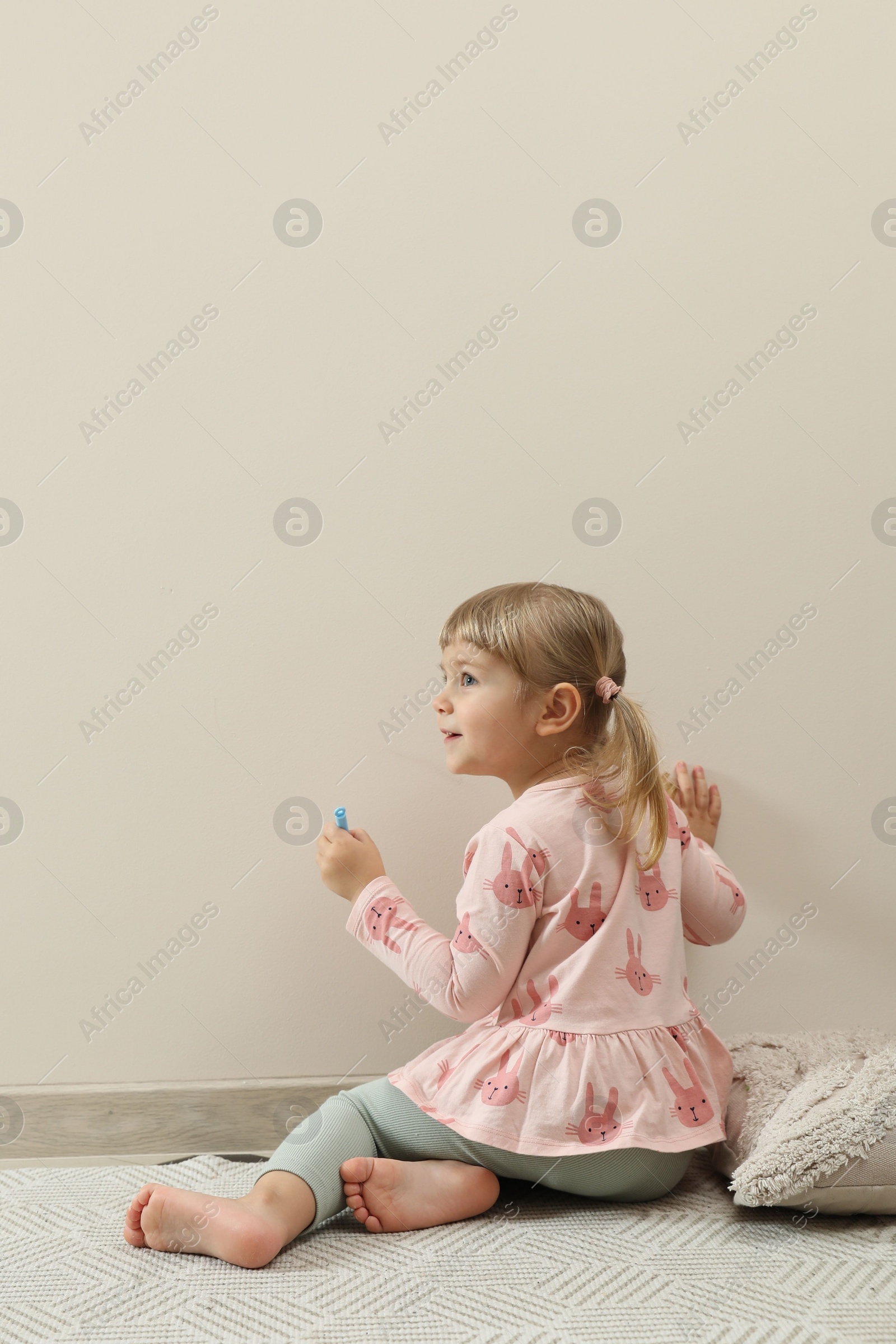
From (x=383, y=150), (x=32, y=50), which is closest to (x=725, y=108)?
(x=383, y=150)

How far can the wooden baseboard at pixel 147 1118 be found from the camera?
3.74 ft

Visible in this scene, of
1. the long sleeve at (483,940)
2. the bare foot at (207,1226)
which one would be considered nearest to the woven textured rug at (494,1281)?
the bare foot at (207,1226)

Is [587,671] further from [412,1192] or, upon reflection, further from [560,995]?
[412,1192]

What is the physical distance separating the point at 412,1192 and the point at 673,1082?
10.9 inches

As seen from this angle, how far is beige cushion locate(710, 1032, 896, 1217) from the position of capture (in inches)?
34.4

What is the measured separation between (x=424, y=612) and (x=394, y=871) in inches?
12.5

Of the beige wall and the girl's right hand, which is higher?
the beige wall

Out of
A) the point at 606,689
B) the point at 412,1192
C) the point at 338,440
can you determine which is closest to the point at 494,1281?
the point at 412,1192

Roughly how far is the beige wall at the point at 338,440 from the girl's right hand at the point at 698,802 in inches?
1.1

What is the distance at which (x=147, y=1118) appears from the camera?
1.14 metres

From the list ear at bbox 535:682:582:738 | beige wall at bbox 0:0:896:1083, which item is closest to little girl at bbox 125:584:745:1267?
ear at bbox 535:682:582:738

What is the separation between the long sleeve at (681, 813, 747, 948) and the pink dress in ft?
0.20

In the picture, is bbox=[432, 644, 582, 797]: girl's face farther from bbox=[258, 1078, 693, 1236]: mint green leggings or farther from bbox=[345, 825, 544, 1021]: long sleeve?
bbox=[258, 1078, 693, 1236]: mint green leggings

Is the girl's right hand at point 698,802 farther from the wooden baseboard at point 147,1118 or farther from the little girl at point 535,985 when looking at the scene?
the wooden baseboard at point 147,1118
